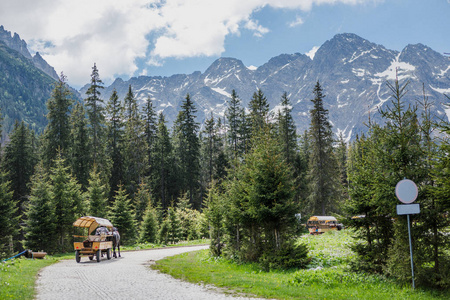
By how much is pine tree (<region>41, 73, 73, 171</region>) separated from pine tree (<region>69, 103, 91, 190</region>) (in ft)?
3.31

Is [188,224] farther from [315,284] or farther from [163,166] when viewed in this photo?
[315,284]

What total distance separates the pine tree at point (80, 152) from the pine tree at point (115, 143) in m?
8.70

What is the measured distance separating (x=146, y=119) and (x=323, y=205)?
121 feet

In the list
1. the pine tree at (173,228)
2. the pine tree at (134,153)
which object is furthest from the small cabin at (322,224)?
the pine tree at (134,153)

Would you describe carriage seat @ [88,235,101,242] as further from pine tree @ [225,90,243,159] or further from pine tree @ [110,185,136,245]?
pine tree @ [225,90,243,159]

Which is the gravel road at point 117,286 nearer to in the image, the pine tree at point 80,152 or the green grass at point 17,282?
the green grass at point 17,282

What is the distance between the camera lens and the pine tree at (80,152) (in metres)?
46.7

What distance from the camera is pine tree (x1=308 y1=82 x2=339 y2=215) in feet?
149

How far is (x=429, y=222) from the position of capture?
9633mm

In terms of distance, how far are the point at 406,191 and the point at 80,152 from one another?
46.2 m

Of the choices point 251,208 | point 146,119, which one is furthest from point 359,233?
point 146,119

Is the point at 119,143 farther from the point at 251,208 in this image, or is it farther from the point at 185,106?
the point at 251,208

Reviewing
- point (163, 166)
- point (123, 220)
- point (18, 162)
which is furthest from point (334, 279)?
point (18, 162)

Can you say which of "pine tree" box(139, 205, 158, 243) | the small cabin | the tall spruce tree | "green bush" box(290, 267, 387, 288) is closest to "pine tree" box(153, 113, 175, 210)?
"pine tree" box(139, 205, 158, 243)
